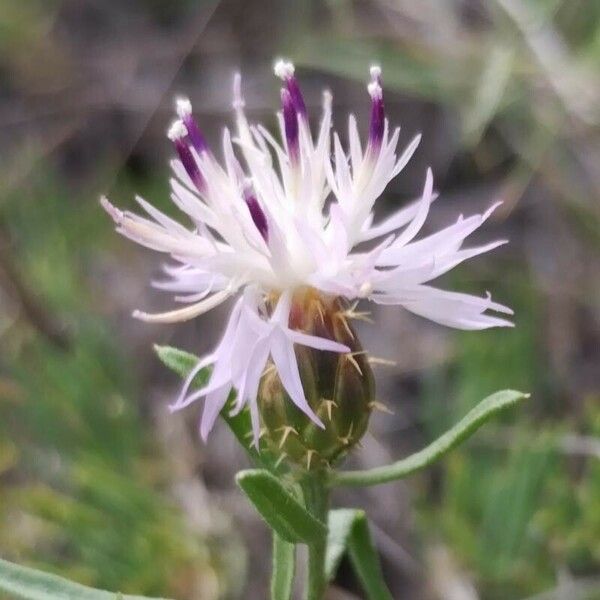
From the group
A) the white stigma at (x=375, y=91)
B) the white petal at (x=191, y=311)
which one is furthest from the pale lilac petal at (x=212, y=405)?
the white stigma at (x=375, y=91)

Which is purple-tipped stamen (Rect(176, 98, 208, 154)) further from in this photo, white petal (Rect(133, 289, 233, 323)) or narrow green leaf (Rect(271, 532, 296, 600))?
narrow green leaf (Rect(271, 532, 296, 600))

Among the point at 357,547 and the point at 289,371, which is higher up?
the point at 289,371

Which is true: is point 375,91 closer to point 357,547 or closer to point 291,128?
point 291,128

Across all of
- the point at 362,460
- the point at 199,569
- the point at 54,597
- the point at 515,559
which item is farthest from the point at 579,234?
the point at 54,597

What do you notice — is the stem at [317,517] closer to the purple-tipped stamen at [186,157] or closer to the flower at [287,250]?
the flower at [287,250]

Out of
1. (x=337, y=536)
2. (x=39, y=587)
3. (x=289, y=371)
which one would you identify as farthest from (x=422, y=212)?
(x=39, y=587)

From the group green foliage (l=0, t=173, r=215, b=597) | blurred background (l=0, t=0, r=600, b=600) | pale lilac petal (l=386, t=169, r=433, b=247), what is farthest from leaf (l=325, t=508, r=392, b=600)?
green foliage (l=0, t=173, r=215, b=597)

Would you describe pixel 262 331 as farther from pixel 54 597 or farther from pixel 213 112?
pixel 213 112
